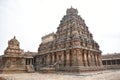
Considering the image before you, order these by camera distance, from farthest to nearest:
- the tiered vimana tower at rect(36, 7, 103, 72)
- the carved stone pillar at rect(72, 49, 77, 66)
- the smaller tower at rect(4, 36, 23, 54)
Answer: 1. the smaller tower at rect(4, 36, 23, 54)
2. the tiered vimana tower at rect(36, 7, 103, 72)
3. the carved stone pillar at rect(72, 49, 77, 66)

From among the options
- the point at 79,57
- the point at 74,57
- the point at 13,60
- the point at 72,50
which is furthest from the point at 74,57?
the point at 13,60

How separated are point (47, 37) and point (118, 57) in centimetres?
2509

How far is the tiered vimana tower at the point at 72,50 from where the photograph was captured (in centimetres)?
2423

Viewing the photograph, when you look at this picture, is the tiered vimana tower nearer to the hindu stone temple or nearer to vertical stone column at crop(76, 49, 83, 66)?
vertical stone column at crop(76, 49, 83, 66)

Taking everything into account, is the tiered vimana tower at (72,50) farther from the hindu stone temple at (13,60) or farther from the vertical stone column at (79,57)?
the hindu stone temple at (13,60)

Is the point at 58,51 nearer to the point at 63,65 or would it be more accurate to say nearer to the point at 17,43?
the point at 63,65

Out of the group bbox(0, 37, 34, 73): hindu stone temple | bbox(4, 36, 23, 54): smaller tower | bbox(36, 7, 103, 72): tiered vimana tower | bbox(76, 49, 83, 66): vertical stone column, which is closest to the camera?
bbox(76, 49, 83, 66): vertical stone column

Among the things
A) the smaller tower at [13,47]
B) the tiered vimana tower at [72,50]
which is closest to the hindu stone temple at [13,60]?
the smaller tower at [13,47]

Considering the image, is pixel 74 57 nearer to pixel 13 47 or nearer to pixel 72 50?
pixel 72 50

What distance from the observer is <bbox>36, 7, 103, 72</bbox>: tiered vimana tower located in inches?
954

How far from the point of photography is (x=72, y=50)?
2467cm

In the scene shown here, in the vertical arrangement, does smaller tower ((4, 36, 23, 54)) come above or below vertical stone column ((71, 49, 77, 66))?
above

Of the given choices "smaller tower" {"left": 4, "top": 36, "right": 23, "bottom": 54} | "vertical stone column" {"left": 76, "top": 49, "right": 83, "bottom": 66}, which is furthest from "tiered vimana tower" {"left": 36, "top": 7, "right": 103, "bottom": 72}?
"smaller tower" {"left": 4, "top": 36, "right": 23, "bottom": 54}

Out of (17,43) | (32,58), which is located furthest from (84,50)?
(32,58)
